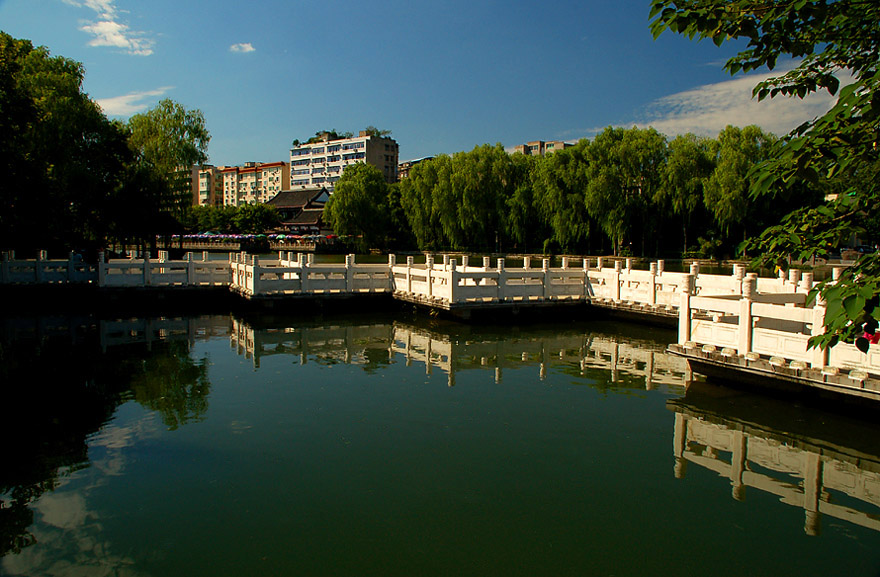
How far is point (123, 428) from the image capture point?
790cm

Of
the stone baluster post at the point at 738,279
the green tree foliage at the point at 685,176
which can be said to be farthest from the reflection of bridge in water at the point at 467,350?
the green tree foliage at the point at 685,176

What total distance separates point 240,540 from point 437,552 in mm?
1611

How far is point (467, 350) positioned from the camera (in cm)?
1338

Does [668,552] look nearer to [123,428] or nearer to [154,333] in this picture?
[123,428]

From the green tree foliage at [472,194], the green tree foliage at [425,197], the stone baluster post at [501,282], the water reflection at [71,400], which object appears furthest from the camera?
the green tree foliage at [425,197]

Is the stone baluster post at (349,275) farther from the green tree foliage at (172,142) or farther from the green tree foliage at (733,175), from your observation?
the green tree foliage at (733,175)

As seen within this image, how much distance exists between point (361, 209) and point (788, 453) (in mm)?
50095

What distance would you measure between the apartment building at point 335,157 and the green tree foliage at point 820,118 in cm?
9512

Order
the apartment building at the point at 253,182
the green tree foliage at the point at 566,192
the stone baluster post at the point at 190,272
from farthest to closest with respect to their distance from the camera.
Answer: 1. the apartment building at the point at 253,182
2. the green tree foliage at the point at 566,192
3. the stone baluster post at the point at 190,272

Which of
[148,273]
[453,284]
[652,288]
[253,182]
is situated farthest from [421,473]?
[253,182]

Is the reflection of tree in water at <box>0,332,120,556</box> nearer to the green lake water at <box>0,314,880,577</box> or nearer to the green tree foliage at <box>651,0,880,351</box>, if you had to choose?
the green lake water at <box>0,314,880,577</box>

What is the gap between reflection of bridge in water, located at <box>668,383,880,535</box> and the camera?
19.6 ft

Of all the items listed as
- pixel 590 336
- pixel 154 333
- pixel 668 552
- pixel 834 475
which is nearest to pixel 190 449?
pixel 668 552

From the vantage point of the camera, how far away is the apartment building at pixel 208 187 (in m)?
117
